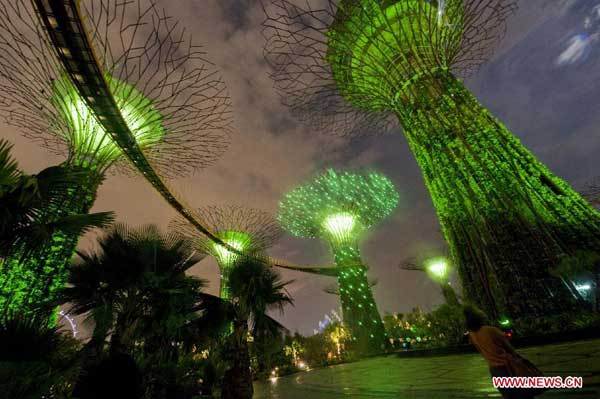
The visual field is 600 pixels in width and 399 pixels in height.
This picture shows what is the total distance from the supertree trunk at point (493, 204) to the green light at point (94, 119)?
7.81 m

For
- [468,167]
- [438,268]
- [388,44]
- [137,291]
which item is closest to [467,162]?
[468,167]

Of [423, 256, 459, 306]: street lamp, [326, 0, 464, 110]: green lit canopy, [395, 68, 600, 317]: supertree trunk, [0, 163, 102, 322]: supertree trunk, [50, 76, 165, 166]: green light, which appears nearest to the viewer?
[0, 163, 102, 322]: supertree trunk

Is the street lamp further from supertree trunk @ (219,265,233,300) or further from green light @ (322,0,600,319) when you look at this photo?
supertree trunk @ (219,265,233,300)

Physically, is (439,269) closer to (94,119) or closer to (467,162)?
(467,162)

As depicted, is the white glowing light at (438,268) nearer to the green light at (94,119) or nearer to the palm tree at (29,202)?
the green light at (94,119)

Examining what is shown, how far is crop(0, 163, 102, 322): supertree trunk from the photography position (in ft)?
13.3

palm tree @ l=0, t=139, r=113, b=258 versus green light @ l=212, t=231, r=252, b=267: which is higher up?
green light @ l=212, t=231, r=252, b=267

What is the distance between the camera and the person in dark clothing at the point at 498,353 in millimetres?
2324

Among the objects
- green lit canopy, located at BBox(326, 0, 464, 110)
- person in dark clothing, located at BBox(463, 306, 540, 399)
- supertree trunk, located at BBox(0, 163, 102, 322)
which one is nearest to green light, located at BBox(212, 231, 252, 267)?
supertree trunk, located at BBox(0, 163, 102, 322)

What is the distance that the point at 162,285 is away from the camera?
210 inches

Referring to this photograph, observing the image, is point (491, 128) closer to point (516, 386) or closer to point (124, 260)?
point (516, 386)

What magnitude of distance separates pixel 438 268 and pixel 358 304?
25.5 feet

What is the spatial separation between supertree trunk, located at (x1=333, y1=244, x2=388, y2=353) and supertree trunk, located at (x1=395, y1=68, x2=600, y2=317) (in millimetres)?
9340

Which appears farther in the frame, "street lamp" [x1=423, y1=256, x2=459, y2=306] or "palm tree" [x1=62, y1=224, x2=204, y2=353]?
"street lamp" [x1=423, y1=256, x2=459, y2=306]
